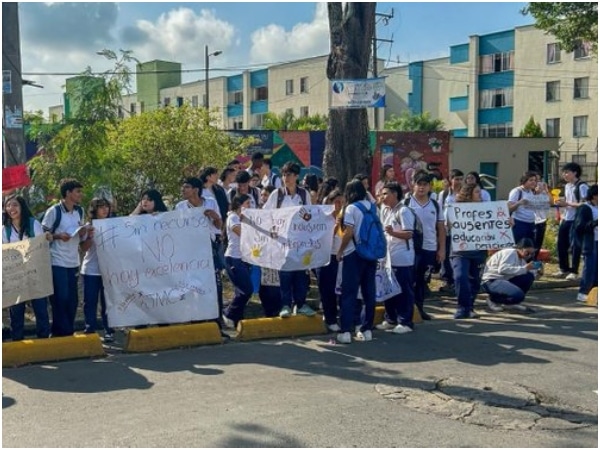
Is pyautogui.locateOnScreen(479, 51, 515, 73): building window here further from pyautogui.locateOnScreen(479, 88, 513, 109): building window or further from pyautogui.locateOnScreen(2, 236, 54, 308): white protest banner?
pyautogui.locateOnScreen(2, 236, 54, 308): white protest banner

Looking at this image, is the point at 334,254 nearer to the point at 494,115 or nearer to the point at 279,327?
the point at 279,327

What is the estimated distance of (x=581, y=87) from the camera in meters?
48.2

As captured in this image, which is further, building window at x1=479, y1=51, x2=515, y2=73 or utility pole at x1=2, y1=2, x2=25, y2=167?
building window at x1=479, y1=51, x2=515, y2=73

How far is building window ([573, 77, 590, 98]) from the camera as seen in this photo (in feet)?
157

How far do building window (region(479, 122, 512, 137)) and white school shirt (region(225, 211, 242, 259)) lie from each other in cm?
4760

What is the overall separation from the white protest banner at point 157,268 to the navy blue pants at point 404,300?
2097mm

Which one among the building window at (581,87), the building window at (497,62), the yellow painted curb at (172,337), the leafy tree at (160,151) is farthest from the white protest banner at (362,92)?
the building window at (497,62)

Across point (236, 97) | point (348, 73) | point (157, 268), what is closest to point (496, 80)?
point (236, 97)

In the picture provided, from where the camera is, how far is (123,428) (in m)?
5.30

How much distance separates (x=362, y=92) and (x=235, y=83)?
61.7 metres

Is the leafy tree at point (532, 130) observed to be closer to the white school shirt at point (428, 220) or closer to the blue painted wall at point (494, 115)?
the blue painted wall at point (494, 115)

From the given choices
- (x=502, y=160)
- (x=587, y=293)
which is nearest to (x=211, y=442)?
(x=587, y=293)

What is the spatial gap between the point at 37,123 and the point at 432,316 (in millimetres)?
5797

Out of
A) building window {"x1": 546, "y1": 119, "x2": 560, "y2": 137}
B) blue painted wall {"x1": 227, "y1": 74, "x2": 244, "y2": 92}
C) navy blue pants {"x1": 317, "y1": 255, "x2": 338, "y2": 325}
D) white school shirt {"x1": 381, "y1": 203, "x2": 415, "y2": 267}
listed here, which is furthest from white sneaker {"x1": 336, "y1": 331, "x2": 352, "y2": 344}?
blue painted wall {"x1": 227, "y1": 74, "x2": 244, "y2": 92}
